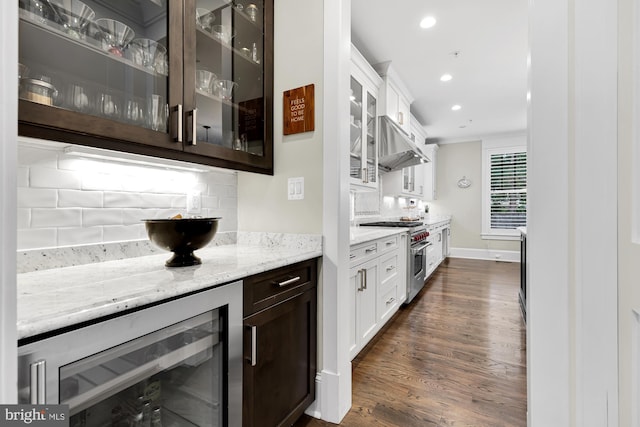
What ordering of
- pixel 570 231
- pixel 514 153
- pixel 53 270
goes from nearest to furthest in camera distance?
pixel 570 231 → pixel 53 270 → pixel 514 153

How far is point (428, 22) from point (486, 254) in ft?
18.3

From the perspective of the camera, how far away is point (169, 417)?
997mm

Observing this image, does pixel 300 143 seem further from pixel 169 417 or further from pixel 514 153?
pixel 514 153

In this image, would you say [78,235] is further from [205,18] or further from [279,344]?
[205,18]

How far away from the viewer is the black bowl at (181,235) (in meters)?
1.09

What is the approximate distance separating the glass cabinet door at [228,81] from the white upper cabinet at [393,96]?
6.77ft

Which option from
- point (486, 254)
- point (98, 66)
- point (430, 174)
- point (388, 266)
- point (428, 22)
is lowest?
point (486, 254)

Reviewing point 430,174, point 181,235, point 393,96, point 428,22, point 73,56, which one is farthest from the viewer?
point 430,174

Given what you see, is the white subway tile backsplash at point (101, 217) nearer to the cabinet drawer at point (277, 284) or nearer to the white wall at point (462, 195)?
the cabinet drawer at point (277, 284)

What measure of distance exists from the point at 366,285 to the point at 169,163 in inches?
61.6

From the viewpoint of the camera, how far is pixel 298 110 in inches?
65.3

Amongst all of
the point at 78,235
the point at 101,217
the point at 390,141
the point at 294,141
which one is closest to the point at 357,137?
the point at 390,141

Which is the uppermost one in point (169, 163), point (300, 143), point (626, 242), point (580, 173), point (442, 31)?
point (442, 31)

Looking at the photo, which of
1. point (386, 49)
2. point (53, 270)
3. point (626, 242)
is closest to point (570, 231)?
point (626, 242)
